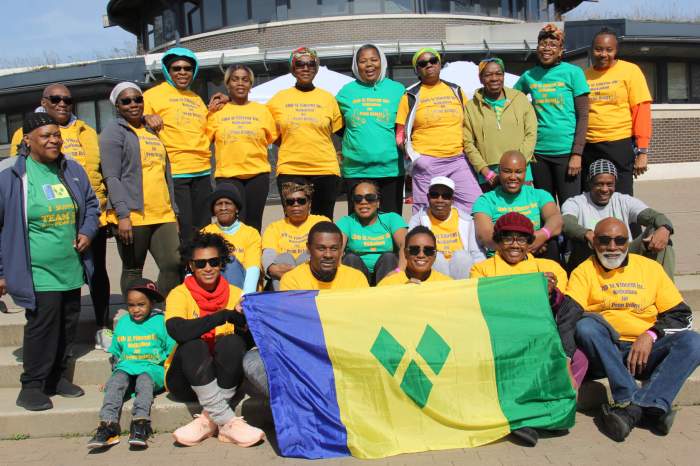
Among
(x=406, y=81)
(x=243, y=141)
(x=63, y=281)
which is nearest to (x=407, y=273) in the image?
(x=243, y=141)

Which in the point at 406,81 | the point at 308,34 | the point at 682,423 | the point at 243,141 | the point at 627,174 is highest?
the point at 308,34

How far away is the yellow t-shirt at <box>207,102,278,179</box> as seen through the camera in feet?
19.5

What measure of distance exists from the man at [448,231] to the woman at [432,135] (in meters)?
0.34

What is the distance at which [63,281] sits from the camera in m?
4.80

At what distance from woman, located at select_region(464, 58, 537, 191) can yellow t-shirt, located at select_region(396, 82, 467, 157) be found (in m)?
0.11

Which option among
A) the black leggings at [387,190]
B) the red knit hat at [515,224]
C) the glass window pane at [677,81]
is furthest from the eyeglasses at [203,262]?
the glass window pane at [677,81]

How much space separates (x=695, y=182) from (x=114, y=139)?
1692 cm

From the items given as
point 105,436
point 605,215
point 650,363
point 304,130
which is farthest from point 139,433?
point 605,215

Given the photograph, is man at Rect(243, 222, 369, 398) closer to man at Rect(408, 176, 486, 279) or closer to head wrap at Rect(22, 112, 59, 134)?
man at Rect(408, 176, 486, 279)

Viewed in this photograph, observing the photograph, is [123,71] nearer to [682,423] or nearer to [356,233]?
[356,233]

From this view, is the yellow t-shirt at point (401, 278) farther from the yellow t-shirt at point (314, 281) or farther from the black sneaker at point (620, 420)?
the black sneaker at point (620, 420)

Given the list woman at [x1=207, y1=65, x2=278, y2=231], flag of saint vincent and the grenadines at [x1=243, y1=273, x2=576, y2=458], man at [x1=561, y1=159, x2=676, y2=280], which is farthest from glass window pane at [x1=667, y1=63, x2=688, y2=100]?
flag of saint vincent and the grenadines at [x1=243, y1=273, x2=576, y2=458]

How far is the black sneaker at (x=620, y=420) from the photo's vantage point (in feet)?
13.2

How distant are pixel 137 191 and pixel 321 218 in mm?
1582
